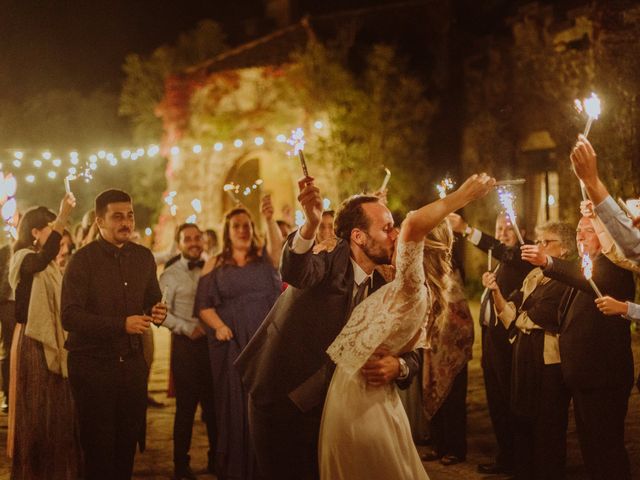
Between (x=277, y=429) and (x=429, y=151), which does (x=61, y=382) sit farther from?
(x=429, y=151)

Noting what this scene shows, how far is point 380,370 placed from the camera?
3395mm

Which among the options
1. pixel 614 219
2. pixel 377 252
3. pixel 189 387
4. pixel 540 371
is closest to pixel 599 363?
pixel 540 371

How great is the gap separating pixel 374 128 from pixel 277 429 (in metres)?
16.0

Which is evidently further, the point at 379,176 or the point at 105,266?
the point at 379,176

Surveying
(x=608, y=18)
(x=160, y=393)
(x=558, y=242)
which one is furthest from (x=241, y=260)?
(x=608, y=18)

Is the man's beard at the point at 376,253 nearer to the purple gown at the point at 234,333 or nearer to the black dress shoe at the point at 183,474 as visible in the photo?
the purple gown at the point at 234,333

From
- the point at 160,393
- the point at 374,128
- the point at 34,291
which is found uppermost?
the point at 374,128

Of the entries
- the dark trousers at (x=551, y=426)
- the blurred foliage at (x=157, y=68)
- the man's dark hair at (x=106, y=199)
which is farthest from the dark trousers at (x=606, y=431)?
the blurred foliage at (x=157, y=68)

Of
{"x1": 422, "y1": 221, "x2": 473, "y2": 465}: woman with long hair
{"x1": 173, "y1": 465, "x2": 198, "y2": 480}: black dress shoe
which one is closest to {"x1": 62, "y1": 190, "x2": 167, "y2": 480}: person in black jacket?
{"x1": 173, "y1": 465, "x2": 198, "y2": 480}: black dress shoe

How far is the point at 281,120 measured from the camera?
20.8m

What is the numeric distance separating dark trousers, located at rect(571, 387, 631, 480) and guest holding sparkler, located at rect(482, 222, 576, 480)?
54 cm

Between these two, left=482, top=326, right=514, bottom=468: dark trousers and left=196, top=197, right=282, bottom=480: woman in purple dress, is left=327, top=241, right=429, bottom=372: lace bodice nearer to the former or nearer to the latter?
left=196, top=197, right=282, bottom=480: woman in purple dress

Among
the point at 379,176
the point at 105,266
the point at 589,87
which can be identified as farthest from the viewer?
the point at 379,176

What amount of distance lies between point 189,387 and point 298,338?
304 centimetres
